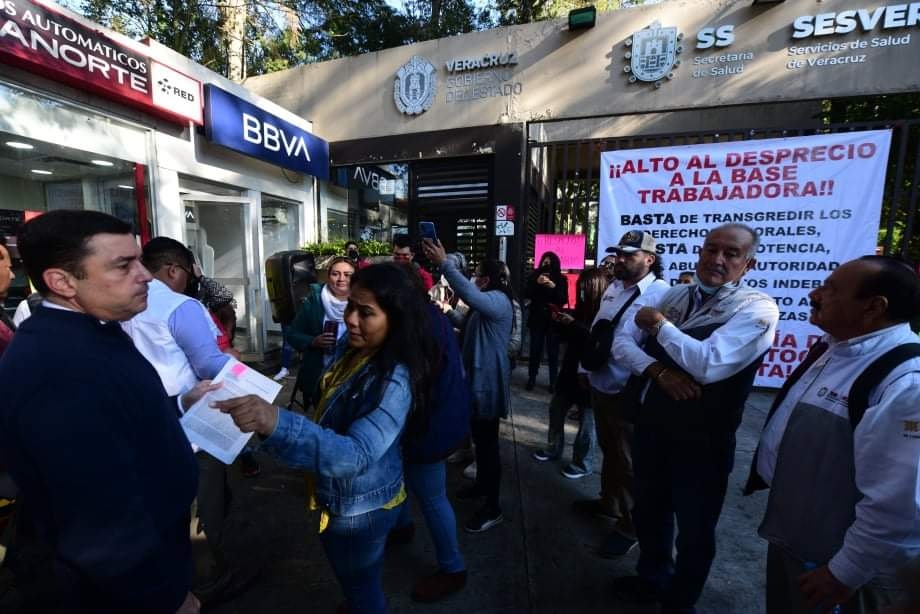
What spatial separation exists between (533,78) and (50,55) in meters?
5.42

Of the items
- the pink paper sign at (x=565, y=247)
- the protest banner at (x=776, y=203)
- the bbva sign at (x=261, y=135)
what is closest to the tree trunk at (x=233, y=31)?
the bbva sign at (x=261, y=135)

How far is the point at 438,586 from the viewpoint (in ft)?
6.82

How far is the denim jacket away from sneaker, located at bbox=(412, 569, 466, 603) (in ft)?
3.01

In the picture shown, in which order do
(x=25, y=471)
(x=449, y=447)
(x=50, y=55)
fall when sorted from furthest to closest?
(x=50, y=55) < (x=449, y=447) < (x=25, y=471)

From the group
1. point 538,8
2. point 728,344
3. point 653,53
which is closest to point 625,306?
point 728,344

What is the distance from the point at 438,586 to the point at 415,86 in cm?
677

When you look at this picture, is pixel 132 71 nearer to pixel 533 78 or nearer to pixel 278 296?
pixel 278 296

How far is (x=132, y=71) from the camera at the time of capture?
4301 millimetres

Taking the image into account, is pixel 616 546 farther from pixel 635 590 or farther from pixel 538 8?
pixel 538 8

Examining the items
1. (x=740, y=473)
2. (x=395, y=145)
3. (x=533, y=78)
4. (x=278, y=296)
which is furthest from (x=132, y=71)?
(x=740, y=473)

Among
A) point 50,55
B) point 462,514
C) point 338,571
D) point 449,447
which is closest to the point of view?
point 338,571

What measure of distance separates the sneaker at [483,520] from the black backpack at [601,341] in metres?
1.08

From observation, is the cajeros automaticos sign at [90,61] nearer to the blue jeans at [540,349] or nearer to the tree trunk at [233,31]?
the tree trunk at [233,31]


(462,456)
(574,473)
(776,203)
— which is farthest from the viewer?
(776,203)
